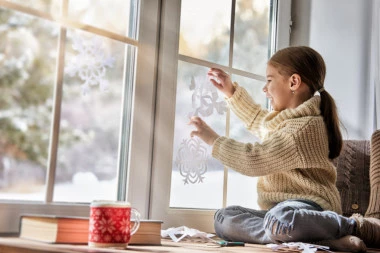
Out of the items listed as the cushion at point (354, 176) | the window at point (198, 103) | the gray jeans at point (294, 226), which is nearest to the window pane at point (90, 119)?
the window at point (198, 103)

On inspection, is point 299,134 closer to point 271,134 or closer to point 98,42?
point 271,134

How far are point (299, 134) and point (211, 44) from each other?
1.54 ft

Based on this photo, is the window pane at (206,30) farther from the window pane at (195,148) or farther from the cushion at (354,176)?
the cushion at (354,176)

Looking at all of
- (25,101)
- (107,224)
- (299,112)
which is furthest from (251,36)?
(107,224)

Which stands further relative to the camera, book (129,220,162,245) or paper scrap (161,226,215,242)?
paper scrap (161,226,215,242)

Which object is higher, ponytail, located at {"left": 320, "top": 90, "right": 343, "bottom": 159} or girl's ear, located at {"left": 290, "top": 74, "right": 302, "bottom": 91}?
girl's ear, located at {"left": 290, "top": 74, "right": 302, "bottom": 91}

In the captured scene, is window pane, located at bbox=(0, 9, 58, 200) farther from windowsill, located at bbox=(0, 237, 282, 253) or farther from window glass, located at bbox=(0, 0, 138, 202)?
windowsill, located at bbox=(0, 237, 282, 253)

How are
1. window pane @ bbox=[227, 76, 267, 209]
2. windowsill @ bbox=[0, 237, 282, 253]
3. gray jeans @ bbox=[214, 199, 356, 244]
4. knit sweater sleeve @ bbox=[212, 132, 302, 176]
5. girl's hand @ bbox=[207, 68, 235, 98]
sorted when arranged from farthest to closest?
window pane @ bbox=[227, 76, 267, 209] < girl's hand @ bbox=[207, 68, 235, 98] < knit sweater sleeve @ bbox=[212, 132, 302, 176] < gray jeans @ bbox=[214, 199, 356, 244] < windowsill @ bbox=[0, 237, 282, 253]

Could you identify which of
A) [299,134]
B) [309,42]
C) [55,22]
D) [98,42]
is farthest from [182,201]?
[309,42]

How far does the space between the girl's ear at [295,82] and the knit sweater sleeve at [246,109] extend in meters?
0.14

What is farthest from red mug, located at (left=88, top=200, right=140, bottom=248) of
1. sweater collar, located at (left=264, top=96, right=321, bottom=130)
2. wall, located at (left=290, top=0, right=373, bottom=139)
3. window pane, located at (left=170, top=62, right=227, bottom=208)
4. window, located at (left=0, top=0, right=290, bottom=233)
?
wall, located at (left=290, top=0, right=373, bottom=139)

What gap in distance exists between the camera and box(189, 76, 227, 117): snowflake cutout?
2.00 meters

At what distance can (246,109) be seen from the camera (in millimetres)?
2070

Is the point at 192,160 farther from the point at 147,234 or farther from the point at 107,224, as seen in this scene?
the point at 107,224
